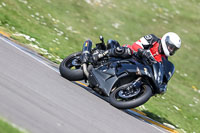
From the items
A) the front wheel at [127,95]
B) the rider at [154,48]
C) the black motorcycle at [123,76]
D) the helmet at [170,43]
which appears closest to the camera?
the front wheel at [127,95]

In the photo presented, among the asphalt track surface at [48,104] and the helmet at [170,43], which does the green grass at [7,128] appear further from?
the helmet at [170,43]

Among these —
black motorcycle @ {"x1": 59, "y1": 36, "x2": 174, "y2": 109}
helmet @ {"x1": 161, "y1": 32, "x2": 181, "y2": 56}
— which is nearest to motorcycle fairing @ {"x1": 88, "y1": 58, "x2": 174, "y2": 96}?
black motorcycle @ {"x1": 59, "y1": 36, "x2": 174, "y2": 109}

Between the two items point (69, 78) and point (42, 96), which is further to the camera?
point (69, 78)

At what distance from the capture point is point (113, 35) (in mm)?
16281

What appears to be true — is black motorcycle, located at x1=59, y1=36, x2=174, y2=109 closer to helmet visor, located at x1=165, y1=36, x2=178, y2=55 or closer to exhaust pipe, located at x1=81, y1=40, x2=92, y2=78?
exhaust pipe, located at x1=81, y1=40, x2=92, y2=78

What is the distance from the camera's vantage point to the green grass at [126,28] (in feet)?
36.2

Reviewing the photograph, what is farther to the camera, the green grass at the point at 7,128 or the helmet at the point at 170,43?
the helmet at the point at 170,43

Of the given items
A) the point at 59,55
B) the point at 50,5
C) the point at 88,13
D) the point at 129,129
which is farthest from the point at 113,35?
the point at 129,129

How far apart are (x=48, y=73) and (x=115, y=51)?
1.54 metres

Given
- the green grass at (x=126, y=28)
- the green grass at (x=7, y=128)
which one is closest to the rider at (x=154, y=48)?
the green grass at (x=126, y=28)

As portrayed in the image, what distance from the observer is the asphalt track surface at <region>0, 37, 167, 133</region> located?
5.02 meters

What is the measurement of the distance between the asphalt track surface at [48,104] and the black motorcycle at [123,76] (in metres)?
0.25

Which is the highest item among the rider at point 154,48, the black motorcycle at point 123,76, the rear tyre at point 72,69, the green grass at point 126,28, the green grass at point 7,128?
the green grass at point 7,128

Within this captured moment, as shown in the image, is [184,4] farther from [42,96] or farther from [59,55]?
[42,96]
